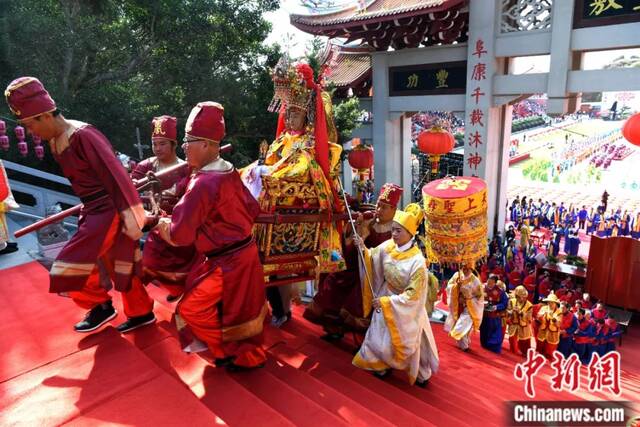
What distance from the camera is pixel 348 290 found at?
14.0 ft

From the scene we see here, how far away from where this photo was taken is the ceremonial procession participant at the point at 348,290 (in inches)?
159

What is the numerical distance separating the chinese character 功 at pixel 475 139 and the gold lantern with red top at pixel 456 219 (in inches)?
264

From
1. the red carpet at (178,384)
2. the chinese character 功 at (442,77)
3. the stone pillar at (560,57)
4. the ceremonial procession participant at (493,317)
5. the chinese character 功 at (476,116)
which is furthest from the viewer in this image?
the chinese character 功 at (442,77)

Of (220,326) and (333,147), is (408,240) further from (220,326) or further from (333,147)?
(220,326)

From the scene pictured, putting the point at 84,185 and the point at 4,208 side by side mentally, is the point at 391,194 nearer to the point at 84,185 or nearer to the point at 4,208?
the point at 84,185

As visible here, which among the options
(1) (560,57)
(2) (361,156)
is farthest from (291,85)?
(1) (560,57)

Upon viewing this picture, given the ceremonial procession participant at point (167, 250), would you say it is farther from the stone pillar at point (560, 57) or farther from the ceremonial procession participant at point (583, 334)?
the stone pillar at point (560, 57)

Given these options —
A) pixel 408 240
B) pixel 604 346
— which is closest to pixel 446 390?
pixel 408 240

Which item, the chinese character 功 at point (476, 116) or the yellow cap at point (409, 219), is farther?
the chinese character 功 at point (476, 116)

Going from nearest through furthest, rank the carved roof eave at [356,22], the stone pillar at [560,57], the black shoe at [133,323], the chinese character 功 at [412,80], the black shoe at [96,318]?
the black shoe at [96,318] → the black shoe at [133,323] → the stone pillar at [560,57] → the carved roof eave at [356,22] → the chinese character 功 at [412,80]

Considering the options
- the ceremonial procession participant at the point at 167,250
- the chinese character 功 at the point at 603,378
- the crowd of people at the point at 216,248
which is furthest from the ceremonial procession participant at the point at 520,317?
the ceremonial procession participant at the point at 167,250

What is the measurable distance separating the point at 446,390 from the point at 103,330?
282 centimetres

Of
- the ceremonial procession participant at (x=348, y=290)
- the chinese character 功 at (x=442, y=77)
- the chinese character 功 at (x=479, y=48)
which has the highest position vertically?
the chinese character 功 at (x=479, y=48)

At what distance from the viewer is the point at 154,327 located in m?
3.36
